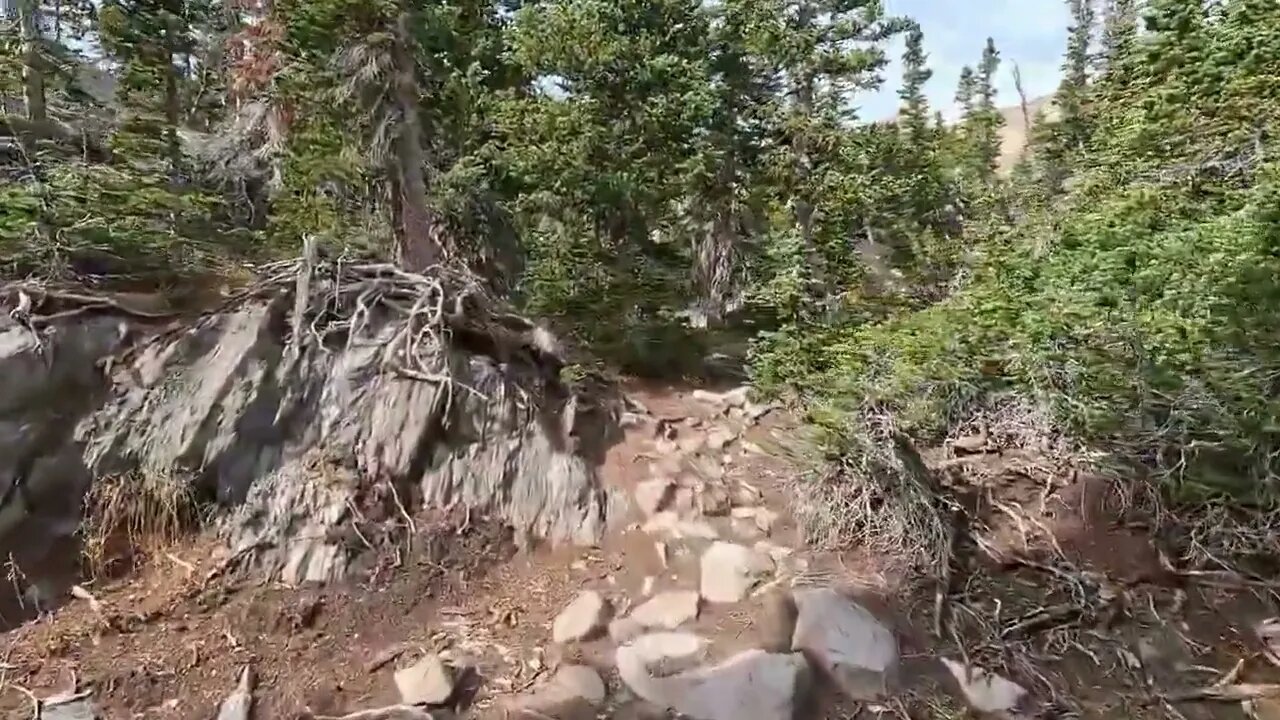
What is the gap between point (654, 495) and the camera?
6.75m

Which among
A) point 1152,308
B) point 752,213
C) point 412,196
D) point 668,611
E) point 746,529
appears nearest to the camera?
point 668,611

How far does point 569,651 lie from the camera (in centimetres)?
554

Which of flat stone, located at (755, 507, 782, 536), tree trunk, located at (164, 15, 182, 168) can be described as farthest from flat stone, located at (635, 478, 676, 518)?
tree trunk, located at (164, 15, 182, 168)

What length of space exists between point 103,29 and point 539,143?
39.4 ft

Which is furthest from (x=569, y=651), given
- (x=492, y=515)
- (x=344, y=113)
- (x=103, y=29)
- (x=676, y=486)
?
(x=103, y=29)

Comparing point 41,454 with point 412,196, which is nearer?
point 41,454

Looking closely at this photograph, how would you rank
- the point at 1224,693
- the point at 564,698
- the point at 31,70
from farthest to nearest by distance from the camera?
the point at 31,70
the point at 1224,693
the point at 564,698

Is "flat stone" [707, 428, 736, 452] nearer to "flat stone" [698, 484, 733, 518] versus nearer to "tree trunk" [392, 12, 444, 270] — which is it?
"flat stone" [698, 484, 733, 518]

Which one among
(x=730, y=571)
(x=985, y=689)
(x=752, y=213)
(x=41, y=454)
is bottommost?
(x=985, y=689)

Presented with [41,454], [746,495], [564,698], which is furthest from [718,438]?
[41,454]

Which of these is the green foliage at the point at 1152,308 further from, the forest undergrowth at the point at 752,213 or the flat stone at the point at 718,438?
the flat stone at the point at 718,438

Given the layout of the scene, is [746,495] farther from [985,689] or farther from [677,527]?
[985,689]

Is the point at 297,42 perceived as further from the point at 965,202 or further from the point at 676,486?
the point at 965,202

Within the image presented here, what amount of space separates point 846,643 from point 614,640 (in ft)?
5.55
